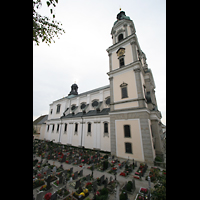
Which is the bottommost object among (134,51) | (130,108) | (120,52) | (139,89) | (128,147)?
(128,147)

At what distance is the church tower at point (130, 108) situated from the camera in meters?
11.2

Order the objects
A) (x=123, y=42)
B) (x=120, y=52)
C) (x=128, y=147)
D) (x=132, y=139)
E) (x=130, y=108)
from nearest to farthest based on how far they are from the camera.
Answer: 1. (x=132, y=139)
2. (x=128, y=147)
3. (x=130, y=108)
4. (x=123, y=42)
5. (x=120, y=52)

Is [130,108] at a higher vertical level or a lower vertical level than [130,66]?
lower

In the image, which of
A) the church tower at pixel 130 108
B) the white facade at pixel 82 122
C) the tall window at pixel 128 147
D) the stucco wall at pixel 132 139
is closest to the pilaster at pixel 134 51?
the church tower at pixel 130 108

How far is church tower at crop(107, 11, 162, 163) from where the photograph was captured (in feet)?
36.7

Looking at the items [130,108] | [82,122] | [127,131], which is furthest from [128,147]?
[82,122]

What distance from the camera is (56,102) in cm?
2869

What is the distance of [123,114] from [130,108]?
121cm

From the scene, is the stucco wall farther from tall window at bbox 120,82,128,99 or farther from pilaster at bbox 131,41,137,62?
pilaster at bbox 131,41,137,62

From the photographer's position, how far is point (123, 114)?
12945 millimetres

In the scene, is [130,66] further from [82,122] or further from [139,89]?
[82,122]
